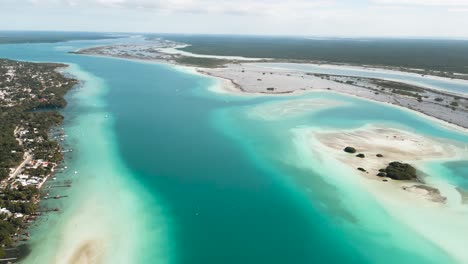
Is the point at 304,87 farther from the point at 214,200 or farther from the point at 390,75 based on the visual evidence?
the point at 214,200

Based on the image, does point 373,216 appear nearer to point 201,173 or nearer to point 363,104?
point 201,173

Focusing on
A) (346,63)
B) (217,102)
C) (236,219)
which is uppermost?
(346,63)

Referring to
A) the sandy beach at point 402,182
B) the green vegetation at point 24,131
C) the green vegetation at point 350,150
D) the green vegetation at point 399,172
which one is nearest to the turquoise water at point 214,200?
the sandy beach at point 402,182

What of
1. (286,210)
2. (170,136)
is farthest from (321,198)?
(170,136)

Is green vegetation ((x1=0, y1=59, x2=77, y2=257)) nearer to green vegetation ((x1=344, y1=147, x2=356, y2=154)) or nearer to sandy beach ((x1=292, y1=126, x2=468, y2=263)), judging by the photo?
sandy beach ((x1=292, y1=126, x2=468, y2=263))

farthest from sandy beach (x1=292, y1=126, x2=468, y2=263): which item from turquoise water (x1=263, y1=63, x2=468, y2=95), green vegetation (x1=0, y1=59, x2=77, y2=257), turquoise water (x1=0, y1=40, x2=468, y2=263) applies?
turquoise water (x1=263, y1=63, x2=468, y2=95)
